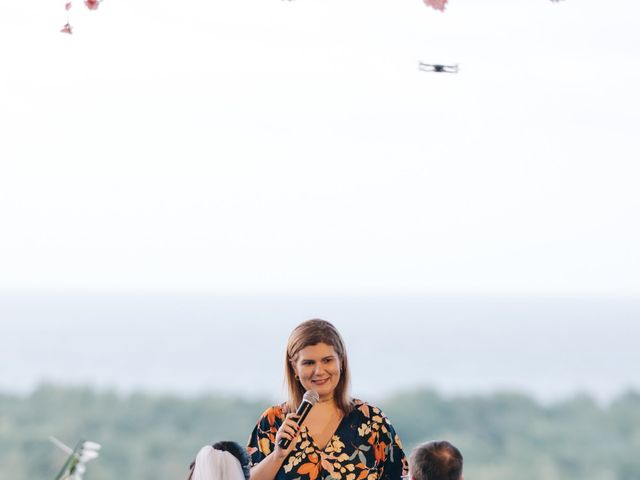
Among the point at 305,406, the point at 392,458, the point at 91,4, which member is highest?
the point at 91,4

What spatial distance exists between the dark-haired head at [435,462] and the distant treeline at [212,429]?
645 centimetres

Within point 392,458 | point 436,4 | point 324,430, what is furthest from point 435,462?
point 436,4

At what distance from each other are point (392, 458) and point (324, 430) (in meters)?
0.20

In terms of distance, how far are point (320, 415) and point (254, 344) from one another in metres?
6.85

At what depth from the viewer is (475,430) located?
9.47 meters

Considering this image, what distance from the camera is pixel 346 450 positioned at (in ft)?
9.60

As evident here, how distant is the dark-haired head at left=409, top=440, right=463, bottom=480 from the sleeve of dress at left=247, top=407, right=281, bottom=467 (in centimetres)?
39

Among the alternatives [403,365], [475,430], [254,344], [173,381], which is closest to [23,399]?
[173,381]

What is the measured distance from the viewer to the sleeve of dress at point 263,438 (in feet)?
9.75

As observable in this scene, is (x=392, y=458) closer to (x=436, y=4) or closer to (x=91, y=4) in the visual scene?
(x=436, y=4)

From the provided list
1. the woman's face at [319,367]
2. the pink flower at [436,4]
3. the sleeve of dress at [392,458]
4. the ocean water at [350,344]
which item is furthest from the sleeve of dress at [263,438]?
the ocean water at [350,344]

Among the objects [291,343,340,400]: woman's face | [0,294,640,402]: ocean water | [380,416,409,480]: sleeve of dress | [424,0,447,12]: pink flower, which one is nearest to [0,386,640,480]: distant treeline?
[0,294,640,402]: ocean water

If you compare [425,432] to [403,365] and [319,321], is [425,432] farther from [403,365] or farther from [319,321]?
[319,321]

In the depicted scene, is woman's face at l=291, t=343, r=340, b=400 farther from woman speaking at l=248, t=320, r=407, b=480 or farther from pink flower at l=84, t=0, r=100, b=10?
pink flower at l=84, t=0, r=100, b=10
